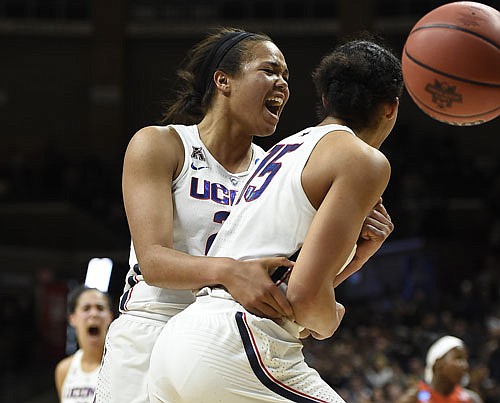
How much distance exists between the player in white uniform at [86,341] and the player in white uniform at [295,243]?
3.35 m

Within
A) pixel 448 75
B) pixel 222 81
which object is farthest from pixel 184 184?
pixel 448 75

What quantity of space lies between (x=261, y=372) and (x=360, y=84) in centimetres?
91

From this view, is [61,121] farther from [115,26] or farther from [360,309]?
[360,309]

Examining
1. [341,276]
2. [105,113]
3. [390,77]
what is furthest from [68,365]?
[105,113]

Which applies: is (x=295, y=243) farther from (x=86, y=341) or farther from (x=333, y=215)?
(x=86, y=341)

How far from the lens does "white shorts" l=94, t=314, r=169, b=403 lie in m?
3.10

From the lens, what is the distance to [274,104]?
3.21 meters

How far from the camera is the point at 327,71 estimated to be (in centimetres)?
279

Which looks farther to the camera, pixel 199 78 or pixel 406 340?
pixel 406 340

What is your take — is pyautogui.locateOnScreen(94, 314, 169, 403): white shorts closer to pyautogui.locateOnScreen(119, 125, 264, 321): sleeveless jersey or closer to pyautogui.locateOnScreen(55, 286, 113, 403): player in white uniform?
pyautogui.locateOnScreen(119, 125, 264, 321): sleeveless jersey

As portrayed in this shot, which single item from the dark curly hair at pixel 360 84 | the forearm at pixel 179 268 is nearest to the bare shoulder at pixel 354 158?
the dark curly hair at pixel 360 84

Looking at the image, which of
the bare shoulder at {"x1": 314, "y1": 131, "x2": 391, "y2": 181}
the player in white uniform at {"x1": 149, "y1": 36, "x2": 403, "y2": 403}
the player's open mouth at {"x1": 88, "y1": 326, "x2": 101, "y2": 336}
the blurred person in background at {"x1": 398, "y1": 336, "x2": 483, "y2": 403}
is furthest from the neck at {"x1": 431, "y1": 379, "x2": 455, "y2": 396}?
the bare shoulder at {"x1": 314, "y1": 131, "x2": 391, "y2": 181}

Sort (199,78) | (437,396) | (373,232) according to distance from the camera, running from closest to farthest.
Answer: (373,232) → (199,78) → (437,396)

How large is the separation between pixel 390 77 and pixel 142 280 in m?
1.14
